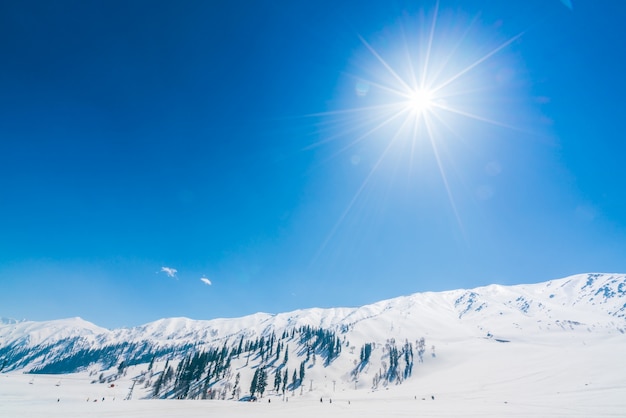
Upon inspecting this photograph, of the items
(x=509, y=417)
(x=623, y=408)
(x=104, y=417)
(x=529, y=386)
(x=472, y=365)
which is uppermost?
(x=472, y=365)

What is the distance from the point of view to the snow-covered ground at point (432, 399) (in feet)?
150

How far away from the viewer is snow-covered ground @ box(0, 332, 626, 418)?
150 feet

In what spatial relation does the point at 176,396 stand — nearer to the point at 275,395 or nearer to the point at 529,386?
the point at 275,395

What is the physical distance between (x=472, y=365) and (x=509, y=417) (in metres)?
177

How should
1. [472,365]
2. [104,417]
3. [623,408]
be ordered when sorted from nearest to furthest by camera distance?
[623,408] → [104,417] → [472,365]

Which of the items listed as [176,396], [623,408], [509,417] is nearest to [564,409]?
[623,408]

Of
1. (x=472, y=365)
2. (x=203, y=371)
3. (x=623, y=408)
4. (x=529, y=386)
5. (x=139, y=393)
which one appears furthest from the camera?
(x=472, y=365)

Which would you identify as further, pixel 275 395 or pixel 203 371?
pixel 203 371

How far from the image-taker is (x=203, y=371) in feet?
527

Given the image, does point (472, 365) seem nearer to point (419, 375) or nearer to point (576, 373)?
point (419, 375)

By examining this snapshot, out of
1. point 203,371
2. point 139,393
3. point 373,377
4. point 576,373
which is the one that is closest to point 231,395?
point 203,371

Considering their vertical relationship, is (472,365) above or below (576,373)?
above

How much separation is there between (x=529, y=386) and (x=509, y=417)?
91.9m

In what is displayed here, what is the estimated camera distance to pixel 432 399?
2916 inches
